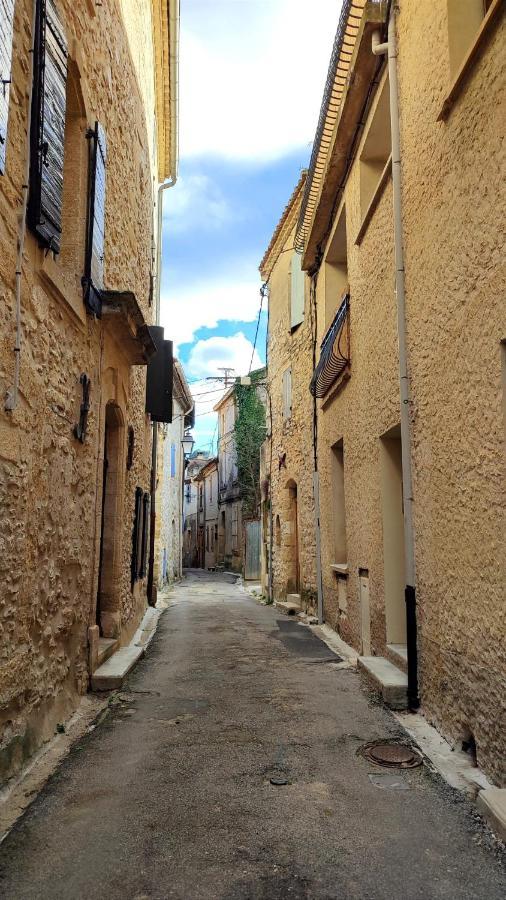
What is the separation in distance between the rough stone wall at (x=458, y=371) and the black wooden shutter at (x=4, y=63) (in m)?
2.31

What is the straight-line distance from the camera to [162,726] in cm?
423

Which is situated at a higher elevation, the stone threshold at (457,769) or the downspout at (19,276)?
the downspout at (19,276)

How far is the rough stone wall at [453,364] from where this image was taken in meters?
3.14

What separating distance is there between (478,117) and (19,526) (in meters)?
3.22

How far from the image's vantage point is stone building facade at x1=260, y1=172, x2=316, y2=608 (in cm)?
1071

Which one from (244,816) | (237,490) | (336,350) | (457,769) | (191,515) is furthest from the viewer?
(191,515)

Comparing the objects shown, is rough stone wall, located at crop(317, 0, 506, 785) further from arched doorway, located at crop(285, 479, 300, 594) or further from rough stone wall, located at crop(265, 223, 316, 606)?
arched doorway, located at crop(285, 479, 300, 594)

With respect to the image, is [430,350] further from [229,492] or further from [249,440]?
[229,492]

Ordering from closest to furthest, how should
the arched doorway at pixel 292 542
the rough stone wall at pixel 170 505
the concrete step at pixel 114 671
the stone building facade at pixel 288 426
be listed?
the concrete step at pixel 114 671
the stone building facade at pixel 288 426
the arched doorway at pixel 292 542
the rough stone wall at pixel 170 505

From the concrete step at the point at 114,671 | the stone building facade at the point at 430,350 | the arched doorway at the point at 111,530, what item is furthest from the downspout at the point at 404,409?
the arched doorway at the point at 111,530

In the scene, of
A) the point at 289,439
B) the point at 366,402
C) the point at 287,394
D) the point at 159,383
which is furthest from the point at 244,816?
the point at 287,394

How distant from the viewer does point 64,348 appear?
14.2 ft

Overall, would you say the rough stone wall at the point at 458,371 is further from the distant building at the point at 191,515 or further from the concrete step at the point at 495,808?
the distant building at the point at 191,515

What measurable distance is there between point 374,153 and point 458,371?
4.08 m
